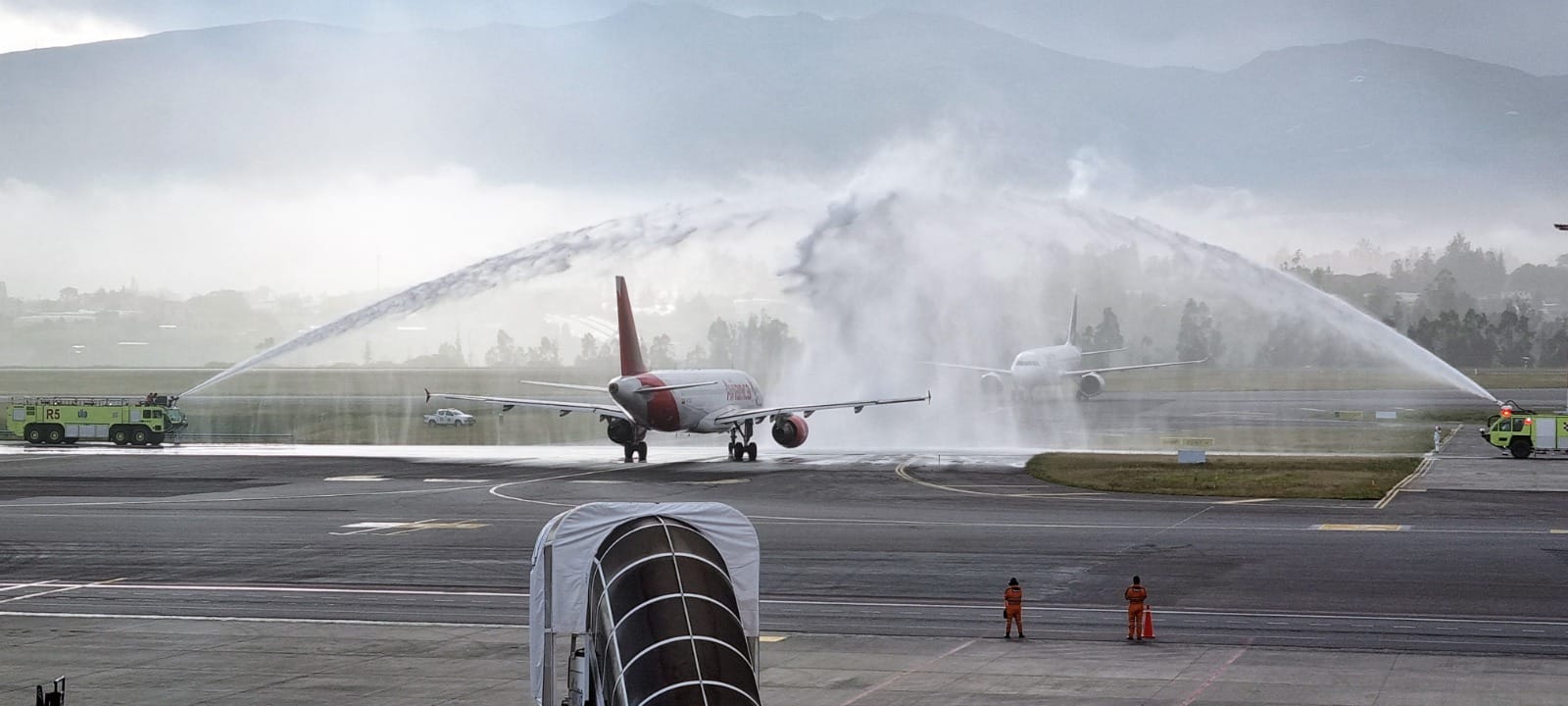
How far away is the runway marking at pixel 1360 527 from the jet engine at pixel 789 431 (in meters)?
40.6

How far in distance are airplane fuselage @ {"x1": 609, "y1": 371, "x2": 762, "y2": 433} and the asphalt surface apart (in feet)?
17.4

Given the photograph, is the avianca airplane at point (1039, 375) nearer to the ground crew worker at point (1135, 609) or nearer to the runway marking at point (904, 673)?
the ground crew worker at point (1135, 609)

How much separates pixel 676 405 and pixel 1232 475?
29960mm

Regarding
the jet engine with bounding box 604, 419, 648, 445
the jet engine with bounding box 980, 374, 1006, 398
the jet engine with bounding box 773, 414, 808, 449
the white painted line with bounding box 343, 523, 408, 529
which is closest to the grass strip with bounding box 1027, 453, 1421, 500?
the jet engine with bounding box 773, 414, 808, 449

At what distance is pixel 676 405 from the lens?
79125 millimetres

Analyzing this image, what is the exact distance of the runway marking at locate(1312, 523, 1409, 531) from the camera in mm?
47844

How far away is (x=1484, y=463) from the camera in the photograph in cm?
7562

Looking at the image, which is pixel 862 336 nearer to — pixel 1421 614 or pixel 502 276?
pixel 502 276

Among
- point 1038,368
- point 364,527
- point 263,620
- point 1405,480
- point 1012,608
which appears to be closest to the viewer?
point 1012,608

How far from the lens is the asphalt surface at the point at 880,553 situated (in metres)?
32.6

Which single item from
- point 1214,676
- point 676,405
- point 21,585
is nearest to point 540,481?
point 676,405

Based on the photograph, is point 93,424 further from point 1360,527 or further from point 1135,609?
point 1135,609

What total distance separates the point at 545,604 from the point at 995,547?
30.0 meters

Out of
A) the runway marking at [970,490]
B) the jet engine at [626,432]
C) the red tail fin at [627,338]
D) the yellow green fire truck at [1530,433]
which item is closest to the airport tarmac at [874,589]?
→ the runway marking at [970,490]
